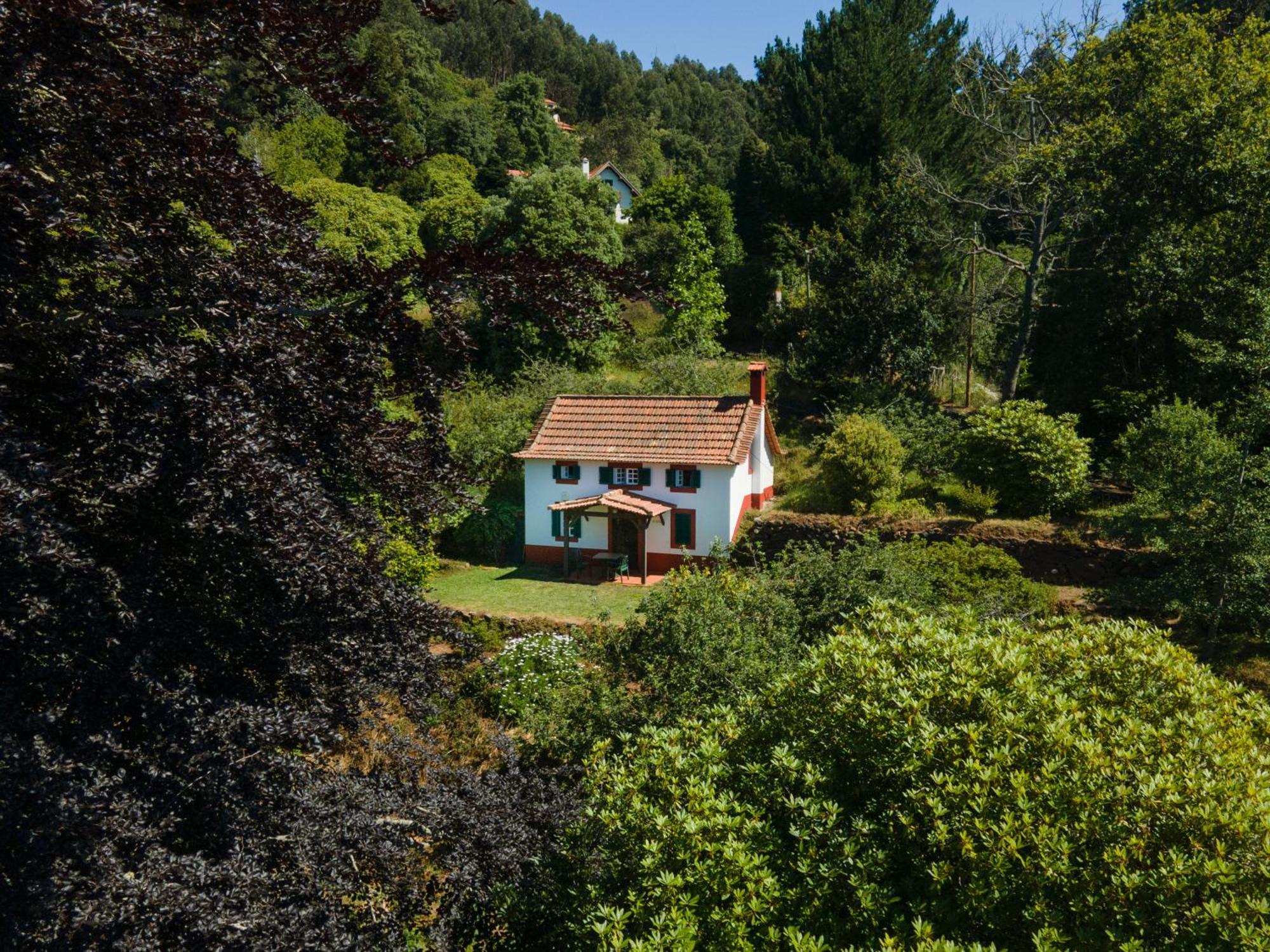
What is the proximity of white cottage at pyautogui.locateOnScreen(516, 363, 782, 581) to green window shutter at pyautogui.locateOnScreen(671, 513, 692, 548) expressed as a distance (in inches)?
0.7

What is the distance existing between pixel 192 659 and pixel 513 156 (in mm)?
54745

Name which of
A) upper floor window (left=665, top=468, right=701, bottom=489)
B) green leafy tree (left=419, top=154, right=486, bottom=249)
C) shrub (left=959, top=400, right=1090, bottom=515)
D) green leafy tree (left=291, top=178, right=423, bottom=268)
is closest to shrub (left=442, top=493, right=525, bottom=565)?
upper floor window (left=665, top=468, right=701, bottom=489)

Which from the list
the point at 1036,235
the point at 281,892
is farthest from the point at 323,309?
the point at 1036,235

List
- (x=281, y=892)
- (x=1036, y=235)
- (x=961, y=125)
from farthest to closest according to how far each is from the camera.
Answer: (x=961, y=125) → (x=1036, y=235) → (x=281, y=892)

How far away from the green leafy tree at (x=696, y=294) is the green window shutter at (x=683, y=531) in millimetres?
12852

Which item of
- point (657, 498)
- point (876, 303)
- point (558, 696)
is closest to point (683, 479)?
point (657, 498)

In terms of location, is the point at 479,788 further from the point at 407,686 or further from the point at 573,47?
the point at 573,47

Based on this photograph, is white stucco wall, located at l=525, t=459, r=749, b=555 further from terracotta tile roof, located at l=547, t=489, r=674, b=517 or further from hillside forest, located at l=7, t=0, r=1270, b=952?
hillside forest, located at l=7, t=0, r=1270, b=952

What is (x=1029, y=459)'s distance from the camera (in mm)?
21453

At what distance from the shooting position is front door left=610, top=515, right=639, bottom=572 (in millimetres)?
24219

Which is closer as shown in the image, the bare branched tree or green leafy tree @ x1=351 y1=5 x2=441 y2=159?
the bare branched tree

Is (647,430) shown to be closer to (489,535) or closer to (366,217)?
(489,535)

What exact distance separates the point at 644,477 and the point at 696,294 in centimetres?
1613

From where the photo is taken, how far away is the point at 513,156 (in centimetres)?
5572
